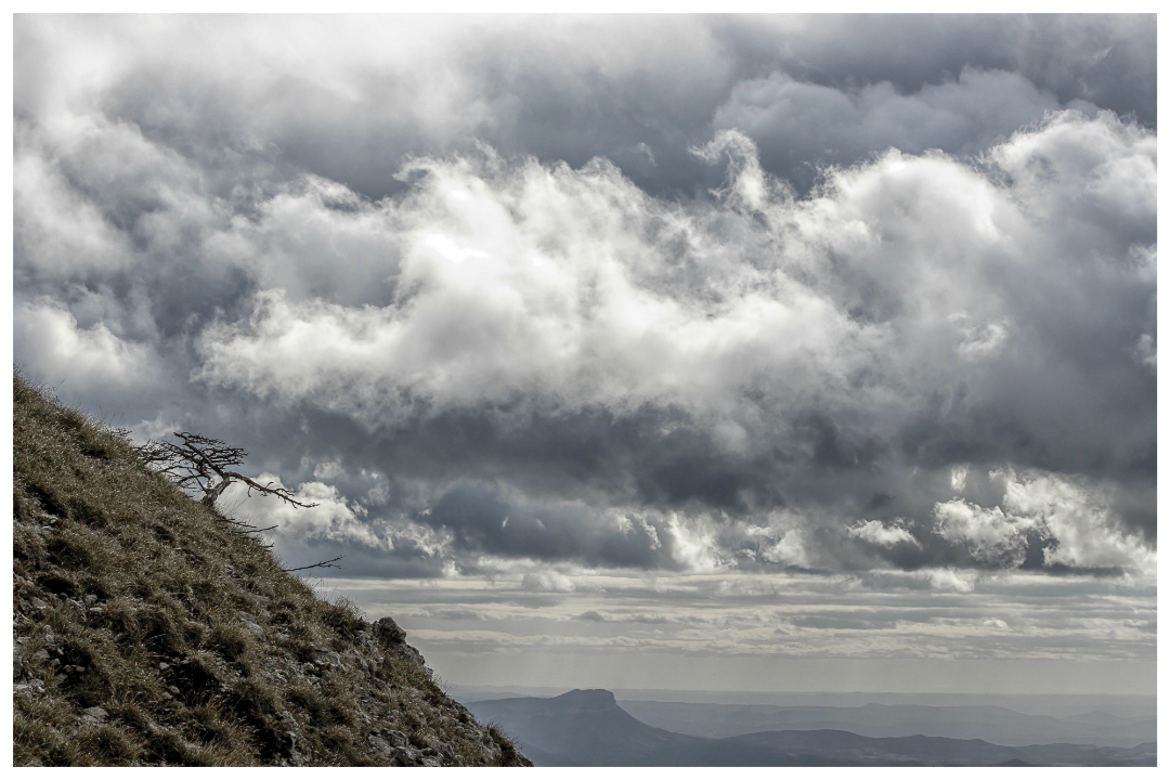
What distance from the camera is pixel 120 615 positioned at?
17047 mm

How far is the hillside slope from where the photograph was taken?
14570mm

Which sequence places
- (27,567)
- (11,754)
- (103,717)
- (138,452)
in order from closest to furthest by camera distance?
(11,754) → (103,717) → (27,567) → (138,452)

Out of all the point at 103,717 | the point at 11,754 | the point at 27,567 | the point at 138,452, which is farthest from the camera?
the point at 138,452

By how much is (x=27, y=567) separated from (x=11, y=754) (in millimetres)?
6159

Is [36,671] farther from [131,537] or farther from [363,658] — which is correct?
[363,658]

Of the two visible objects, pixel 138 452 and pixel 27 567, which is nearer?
pixel 27 567

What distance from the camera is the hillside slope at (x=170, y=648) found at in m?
14.6

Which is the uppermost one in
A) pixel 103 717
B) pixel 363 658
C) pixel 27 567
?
pixel 27 567

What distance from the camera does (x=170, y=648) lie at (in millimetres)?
17266

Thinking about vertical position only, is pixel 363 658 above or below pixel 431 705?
above

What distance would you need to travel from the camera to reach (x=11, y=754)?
12.1 metres
